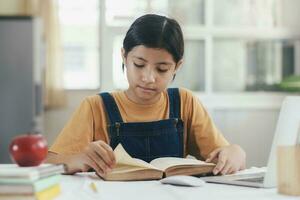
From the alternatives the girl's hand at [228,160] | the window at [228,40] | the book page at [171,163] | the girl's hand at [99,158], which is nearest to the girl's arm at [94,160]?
the girl's hand at [99,158]

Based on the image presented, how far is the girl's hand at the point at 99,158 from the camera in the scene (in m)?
1.29

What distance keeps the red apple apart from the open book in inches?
14.3

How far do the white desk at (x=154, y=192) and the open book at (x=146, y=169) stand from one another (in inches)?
1.4

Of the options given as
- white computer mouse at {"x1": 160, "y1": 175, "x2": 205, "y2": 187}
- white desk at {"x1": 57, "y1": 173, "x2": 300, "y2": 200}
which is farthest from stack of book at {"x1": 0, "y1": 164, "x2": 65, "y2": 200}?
white computer mouse at {"x1": 160, "y1": 175, "x2": 205, "y2": 187}

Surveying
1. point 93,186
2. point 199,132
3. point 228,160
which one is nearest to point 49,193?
point 93,186

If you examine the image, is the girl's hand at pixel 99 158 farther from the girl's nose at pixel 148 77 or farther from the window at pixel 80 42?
the window at pixel 80 42

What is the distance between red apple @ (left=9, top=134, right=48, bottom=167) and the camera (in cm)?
93

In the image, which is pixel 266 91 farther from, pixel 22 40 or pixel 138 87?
pixel 138 87

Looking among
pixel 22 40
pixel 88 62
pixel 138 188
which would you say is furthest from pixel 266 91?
pixel 138 188

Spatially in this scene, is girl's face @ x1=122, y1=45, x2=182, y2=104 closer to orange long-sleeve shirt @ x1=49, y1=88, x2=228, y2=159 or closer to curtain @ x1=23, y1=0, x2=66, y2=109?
orange long-sleeve shirt @ x1=49, y1=88, x2=228, y2=159

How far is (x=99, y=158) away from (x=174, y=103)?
19.7 inches

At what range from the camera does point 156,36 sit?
1603mm

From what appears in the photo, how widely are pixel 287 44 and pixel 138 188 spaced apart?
302 centimetres

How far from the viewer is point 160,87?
1.63 metres
